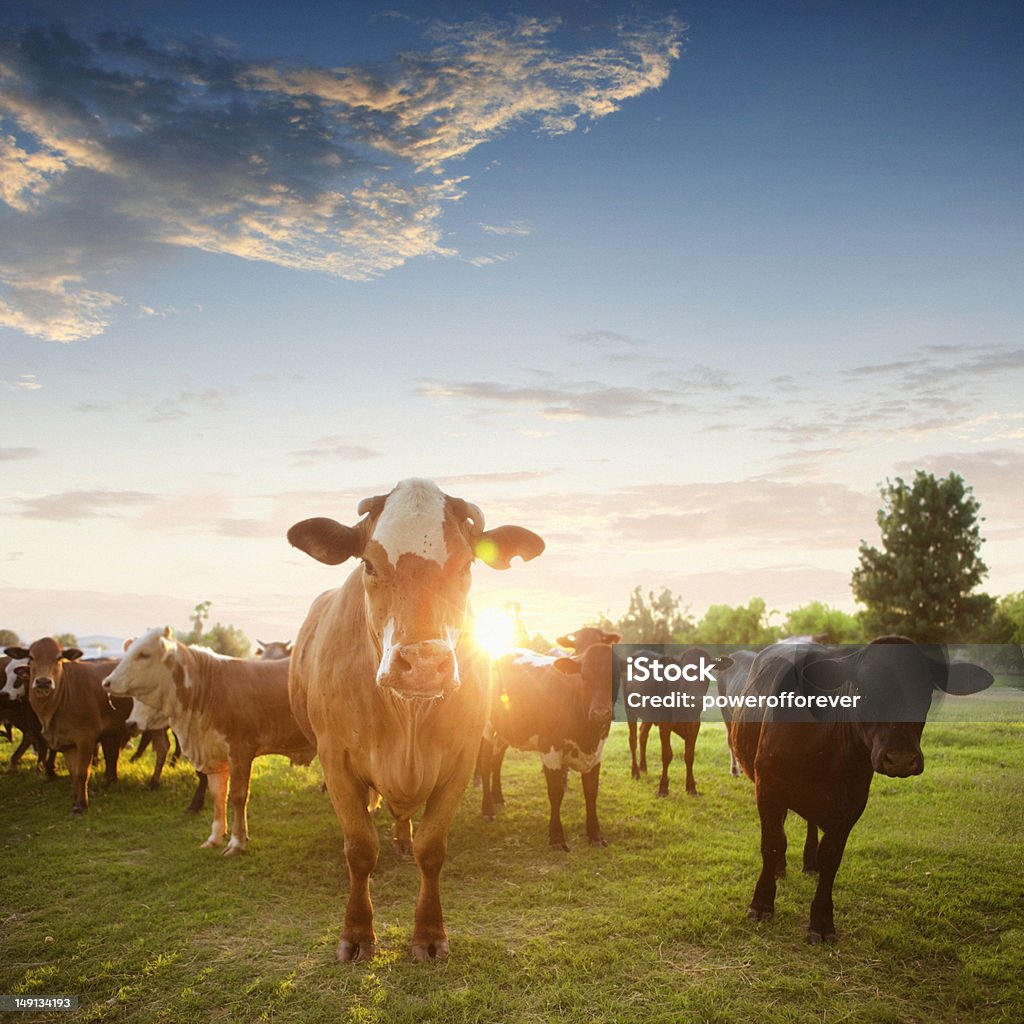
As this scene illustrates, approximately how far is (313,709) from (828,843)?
4057 mm

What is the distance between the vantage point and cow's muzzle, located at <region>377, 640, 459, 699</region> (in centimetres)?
444

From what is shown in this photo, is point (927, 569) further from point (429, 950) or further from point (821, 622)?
point (429, 950)

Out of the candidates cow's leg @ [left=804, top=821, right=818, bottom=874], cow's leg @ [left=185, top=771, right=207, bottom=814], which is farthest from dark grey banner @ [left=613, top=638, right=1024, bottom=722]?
cow's leg @ [left=185, top=771, right=207, bottom=814]

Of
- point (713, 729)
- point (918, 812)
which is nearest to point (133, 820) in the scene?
point (918, 812)

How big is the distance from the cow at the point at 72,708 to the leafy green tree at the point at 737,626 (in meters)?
44.9

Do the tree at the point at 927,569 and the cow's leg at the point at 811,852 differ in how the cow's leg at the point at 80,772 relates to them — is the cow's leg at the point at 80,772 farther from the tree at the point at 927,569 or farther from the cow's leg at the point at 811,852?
the tree at the point at 927,569

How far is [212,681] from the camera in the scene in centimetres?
945

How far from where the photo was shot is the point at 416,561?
4.86 m

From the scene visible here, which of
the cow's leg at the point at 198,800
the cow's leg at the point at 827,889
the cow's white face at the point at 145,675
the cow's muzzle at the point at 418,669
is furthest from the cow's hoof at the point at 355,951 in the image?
the cow's leg at the point at 198,800

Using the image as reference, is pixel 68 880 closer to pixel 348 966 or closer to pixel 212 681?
pixel 212 681

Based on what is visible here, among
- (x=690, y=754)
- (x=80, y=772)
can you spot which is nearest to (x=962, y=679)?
(x=690, y=754)

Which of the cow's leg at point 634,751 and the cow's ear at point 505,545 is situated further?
the cow's leg at point 634,751

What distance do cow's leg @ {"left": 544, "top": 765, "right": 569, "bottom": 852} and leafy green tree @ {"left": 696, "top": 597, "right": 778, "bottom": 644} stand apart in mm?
44124

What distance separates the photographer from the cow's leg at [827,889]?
5867 mm
